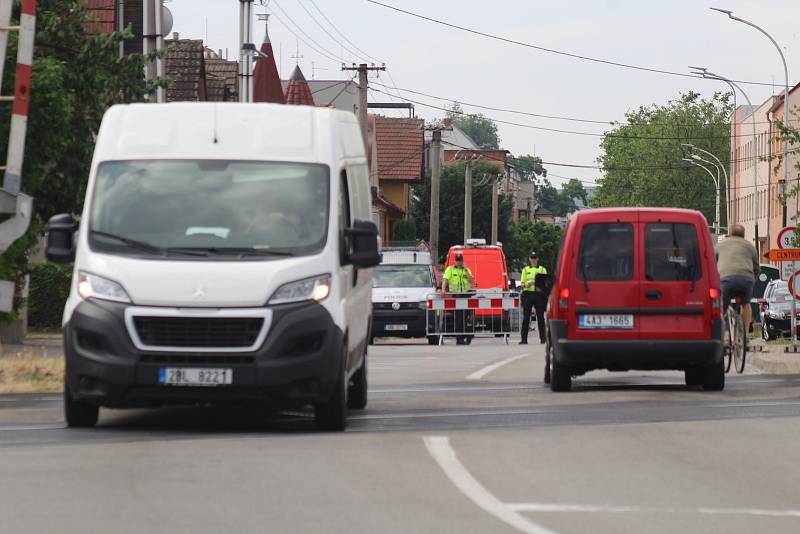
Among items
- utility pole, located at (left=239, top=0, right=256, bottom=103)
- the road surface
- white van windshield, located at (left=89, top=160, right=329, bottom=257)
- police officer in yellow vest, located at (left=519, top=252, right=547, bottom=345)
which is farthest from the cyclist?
utility pole, located at (left=239, top=0, right=256, bottom=103)


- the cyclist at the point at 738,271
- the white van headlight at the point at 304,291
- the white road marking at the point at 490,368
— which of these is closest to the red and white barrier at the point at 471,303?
the white road marking at the point at 490,368

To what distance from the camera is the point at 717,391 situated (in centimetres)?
1794

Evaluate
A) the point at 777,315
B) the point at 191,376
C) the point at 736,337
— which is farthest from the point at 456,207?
the point at 191,376

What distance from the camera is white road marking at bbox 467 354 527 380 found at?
834 inches

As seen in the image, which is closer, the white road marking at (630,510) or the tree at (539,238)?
the white road marking at (630,510)

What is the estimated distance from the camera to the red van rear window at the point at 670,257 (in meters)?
17.5

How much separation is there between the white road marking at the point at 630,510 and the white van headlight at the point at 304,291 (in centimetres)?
390

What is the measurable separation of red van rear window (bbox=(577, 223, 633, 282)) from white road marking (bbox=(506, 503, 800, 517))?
28.5 ft

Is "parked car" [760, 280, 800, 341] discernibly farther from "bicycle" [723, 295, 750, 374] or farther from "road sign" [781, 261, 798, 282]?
"bicycle" [723, 295, 750, 374]

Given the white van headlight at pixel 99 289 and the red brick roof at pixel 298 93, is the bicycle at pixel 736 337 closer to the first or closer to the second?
the white van headlight at pixel 99 289

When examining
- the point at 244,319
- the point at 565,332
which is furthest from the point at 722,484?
the point at 565,332

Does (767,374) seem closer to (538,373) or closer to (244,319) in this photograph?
(538,373)

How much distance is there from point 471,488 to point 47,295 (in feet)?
98.8

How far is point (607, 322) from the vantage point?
17578 mm
